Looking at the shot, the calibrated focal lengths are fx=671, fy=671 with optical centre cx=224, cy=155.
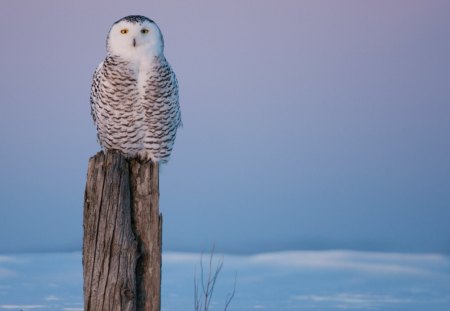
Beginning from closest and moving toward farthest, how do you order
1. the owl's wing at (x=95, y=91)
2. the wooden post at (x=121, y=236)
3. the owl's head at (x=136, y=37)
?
the wooden post at (x=121, y=236)
the owl's head at (x=136, y=37)
the owl's wing at (x=95, y=91)

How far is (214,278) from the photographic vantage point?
515 cm

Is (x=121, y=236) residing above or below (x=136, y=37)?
below

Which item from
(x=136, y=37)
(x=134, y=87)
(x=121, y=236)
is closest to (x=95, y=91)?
(x=134, y=87)

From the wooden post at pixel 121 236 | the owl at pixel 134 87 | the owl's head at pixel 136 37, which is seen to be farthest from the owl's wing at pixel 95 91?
the wooden post at pixel 121 236

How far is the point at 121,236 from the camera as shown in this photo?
4.12m

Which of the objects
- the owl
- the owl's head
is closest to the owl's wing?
the owl

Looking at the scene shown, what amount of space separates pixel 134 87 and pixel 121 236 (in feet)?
5.19

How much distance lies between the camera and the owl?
530cm

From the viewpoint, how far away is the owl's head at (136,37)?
5270 mm

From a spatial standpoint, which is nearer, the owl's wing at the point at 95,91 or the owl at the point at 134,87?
the owl at the point at 134,87

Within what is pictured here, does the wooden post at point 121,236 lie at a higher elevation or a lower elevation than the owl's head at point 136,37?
lower

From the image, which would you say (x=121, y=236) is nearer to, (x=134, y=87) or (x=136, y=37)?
(x=134, y=87)

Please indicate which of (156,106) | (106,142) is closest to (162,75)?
(156,106)

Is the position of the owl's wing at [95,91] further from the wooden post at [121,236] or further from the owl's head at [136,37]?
the wooden post at [121,236]
